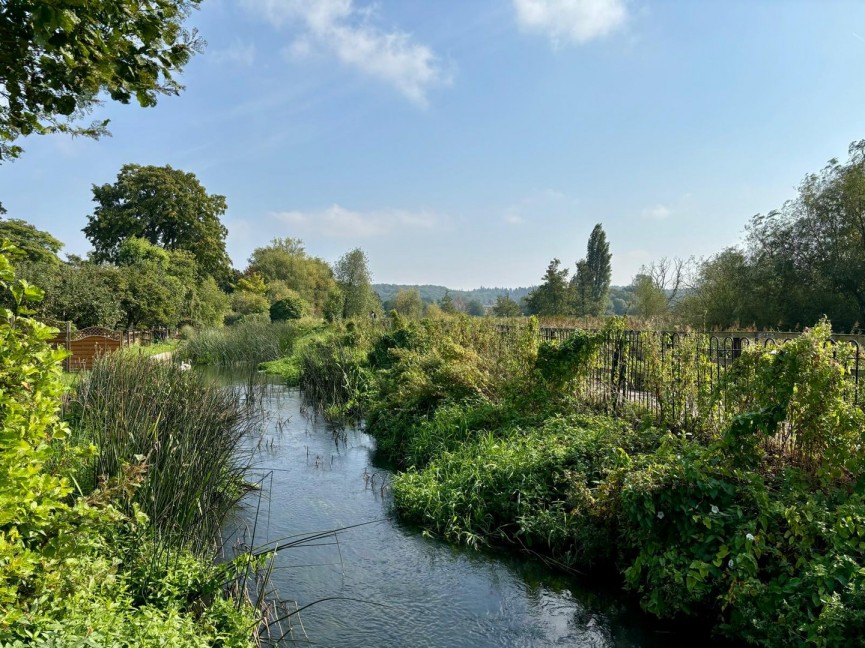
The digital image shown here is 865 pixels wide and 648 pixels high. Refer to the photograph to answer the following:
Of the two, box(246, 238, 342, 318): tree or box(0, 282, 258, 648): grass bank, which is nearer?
box(0, 282, 258, 648): grass bank

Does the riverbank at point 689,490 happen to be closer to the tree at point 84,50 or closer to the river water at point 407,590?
the river water at point 407,590

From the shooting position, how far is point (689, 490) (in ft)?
14.4

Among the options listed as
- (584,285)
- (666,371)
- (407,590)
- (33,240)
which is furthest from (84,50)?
(584,285)

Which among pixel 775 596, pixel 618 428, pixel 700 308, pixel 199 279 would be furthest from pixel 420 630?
pixel 199 279

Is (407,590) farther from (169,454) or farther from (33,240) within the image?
(33,240)

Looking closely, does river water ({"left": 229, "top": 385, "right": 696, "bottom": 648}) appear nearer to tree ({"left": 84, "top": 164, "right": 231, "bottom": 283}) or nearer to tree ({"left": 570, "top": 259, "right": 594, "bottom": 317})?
tree ({"left": 84, "top": 164, "right": 231, "bottom": 283})

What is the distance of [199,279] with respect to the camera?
→ 3731 centimetres

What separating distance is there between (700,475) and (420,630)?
2.48 m

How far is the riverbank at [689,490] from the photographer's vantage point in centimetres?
368

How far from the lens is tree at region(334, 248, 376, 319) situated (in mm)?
38000

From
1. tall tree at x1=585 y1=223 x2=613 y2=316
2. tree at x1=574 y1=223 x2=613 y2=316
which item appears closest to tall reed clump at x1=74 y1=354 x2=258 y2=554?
tree at x1=574 y1=223 x2=613 y2=316

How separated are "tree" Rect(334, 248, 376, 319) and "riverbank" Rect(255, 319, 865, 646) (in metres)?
29.9

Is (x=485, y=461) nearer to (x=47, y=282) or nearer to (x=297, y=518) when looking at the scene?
(x=297, y=518)

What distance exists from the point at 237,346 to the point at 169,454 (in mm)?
19224
